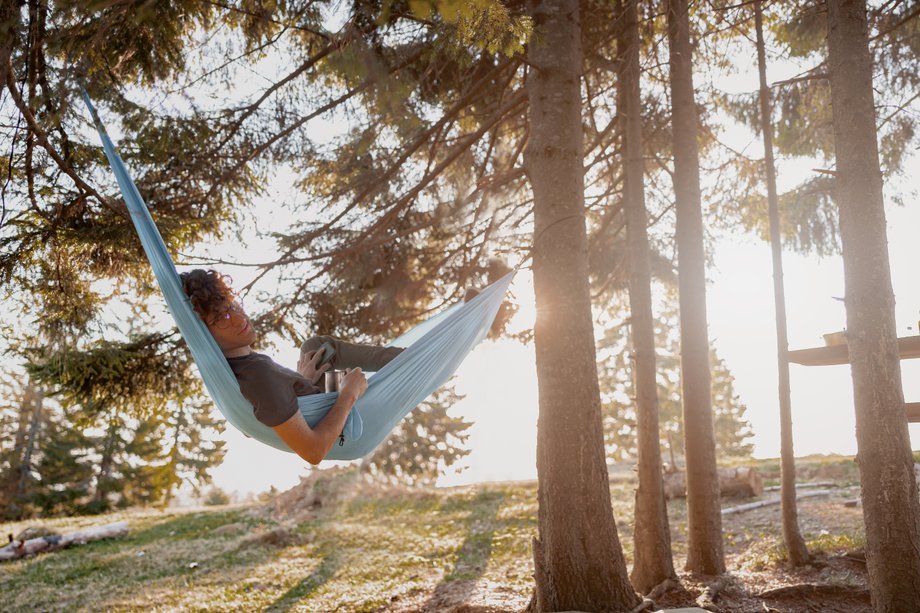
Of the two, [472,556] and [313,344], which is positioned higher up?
[313,344]

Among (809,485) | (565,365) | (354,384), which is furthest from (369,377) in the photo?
(809,485)

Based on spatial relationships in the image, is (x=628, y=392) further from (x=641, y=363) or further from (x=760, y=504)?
(x=641, y=363)

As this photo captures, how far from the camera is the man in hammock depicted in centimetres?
194

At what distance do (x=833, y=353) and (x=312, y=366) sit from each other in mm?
2308

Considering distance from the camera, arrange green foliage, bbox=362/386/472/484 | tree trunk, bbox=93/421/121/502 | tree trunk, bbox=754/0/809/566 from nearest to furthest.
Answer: tree trunk, bbox=754/0/809/566
green foliage, bbox=362/386/472/484
tree trunk, bbox=93/421/121/502

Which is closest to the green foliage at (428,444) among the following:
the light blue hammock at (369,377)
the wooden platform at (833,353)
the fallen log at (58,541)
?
the fallen log at (58,541)

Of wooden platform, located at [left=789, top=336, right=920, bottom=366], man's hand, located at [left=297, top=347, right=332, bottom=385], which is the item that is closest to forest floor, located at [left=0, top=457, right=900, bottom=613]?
wooden platform, located at [left=789, top=336, right=920, bottom=366]

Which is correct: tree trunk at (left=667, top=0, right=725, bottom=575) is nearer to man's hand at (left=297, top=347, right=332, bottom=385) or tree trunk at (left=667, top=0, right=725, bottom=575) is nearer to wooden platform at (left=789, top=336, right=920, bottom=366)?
wooden platform at (left=789, top=336, right=920, bottom=366)

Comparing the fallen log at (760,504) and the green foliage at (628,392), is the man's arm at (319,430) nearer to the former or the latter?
the fallen log at (760,504)

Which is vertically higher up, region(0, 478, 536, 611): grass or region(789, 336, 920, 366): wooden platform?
region(789, 336, 920, 366): wooden platform

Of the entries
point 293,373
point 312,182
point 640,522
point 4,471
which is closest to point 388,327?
point 312,182

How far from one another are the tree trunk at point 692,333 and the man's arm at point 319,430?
8.10 ft

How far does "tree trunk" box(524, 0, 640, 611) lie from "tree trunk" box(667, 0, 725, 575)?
46.4 inches

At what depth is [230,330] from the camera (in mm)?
2111
